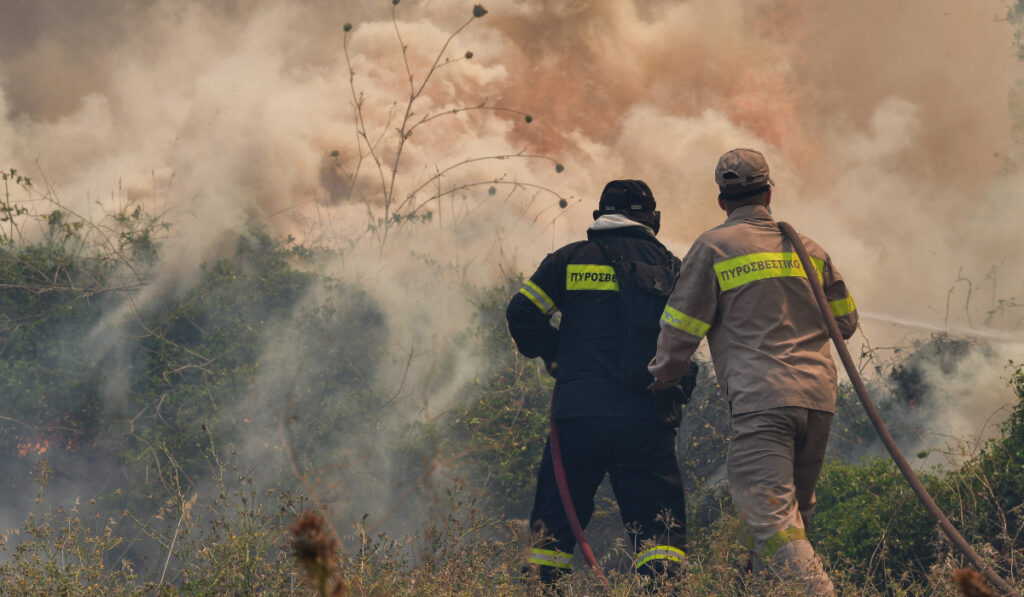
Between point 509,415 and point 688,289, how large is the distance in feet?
9.55

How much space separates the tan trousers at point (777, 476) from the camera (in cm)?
326

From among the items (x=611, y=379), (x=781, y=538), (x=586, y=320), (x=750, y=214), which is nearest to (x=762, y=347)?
(x=750, y=214)

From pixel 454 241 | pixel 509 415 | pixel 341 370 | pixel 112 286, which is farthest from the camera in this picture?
pixel 454 241

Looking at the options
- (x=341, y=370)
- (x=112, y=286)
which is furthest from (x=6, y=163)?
(x=341, y=370)

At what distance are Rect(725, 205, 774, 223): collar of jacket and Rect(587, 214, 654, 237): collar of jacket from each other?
0.75 metres

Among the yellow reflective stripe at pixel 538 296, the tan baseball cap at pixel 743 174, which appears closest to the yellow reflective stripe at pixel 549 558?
the yellow reflective stripe at pixel 538 296

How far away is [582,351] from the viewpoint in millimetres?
4297

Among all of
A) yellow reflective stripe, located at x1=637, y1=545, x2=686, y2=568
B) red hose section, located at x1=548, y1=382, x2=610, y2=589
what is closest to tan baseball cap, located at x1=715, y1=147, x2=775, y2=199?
red hose section, located at x1=548, y1=382, x2=610, y2=589

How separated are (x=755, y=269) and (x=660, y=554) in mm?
1346

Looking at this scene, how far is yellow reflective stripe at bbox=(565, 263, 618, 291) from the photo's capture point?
4.33 m

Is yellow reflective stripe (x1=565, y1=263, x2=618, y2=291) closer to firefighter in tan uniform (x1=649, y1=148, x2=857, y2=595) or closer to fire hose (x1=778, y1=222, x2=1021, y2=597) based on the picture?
firefighter in tan uniform (x1=649, y1=148, x2=857, y2=595)

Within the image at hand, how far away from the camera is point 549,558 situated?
4047 millimetres

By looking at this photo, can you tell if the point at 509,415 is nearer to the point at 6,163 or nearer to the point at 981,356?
the point at 981,356

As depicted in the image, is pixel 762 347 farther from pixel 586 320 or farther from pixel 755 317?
pixel 586 320
